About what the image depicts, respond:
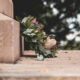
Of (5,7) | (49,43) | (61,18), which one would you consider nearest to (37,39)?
(49,43)

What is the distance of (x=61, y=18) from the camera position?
11.3 m

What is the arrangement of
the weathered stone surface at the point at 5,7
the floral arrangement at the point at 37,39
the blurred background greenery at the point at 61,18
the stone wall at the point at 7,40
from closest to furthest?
1. the stone wall at the point at 7,40
2. the weathered stone surface at the point at 5,7
3. the floral arrangement at the point at 37,39
4. the blurred background greenery at the point at 61,18

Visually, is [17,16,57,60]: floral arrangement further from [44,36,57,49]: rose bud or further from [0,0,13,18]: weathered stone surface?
[0,0,13,18]: weathered stone surface

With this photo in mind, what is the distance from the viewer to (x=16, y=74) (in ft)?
9.65

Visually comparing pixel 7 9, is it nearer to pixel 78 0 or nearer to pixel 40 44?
pixel 40 44

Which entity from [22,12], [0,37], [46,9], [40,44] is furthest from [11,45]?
[46,9]

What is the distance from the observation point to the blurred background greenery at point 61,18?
35.6 ft

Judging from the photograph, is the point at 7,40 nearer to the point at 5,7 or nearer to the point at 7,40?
the point at 7,40

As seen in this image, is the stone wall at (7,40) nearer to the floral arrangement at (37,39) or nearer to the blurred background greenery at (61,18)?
the floral arrangement at (37,39)

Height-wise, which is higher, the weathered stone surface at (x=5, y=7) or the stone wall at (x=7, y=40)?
the weathered stone surface at (x=5, y=7)

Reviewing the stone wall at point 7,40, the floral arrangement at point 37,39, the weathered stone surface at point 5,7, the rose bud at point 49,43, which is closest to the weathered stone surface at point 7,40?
the stone wall at point 7,40

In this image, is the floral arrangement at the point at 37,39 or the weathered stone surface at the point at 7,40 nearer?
the weathered stone surface at the point at 7,40

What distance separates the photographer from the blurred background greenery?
10.9m

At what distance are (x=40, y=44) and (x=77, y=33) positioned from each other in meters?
6.57
